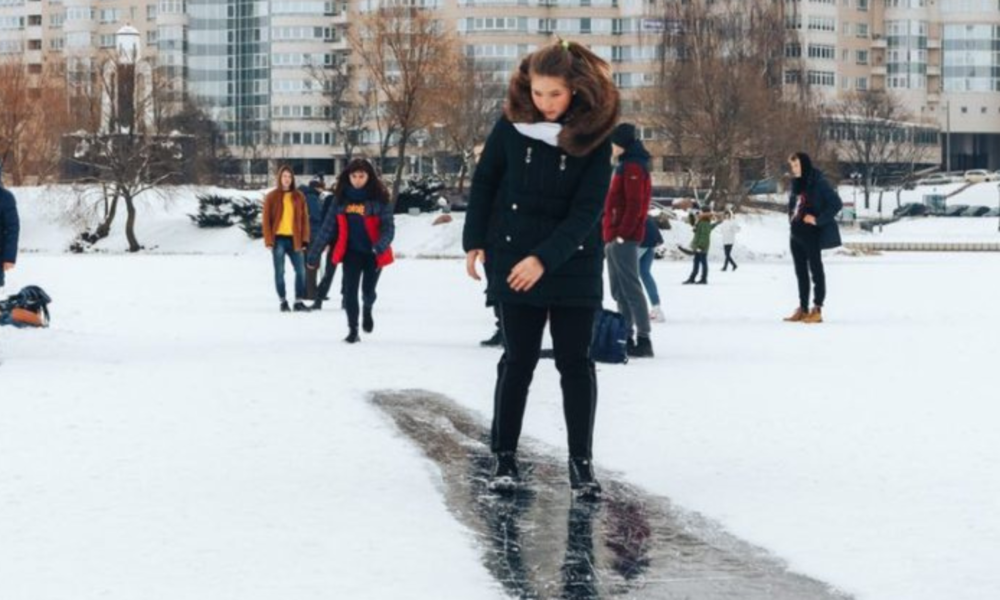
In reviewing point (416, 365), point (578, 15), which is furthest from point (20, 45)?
point (416, 365)

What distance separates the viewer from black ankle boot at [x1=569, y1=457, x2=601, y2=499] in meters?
7.21

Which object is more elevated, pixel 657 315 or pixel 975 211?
pixel 657 315

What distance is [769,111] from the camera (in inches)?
2749

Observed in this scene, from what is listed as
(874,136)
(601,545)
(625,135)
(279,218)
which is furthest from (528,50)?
(601,545)

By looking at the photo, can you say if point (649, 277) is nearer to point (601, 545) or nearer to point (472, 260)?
point (472, 260)

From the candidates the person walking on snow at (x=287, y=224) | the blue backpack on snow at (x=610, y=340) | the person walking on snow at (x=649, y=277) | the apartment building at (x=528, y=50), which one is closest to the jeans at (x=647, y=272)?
the person walking on snow at (x=649, y=277)

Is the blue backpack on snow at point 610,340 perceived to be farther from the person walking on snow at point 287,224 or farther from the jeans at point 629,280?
the person walking on snow at point 287,224

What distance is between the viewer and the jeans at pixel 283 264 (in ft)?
70.2

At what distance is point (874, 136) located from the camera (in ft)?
373

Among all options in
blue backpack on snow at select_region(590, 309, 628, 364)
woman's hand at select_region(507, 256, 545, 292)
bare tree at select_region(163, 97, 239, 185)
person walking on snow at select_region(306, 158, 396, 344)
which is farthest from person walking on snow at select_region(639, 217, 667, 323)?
bare tree at select_region(163, 97, 239, 185)

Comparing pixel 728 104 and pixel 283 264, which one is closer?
pixel 283 264

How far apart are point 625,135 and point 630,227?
0.69m

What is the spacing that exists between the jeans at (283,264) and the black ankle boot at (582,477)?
1423 centimetres

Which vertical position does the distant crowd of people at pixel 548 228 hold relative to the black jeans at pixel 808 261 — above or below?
above
